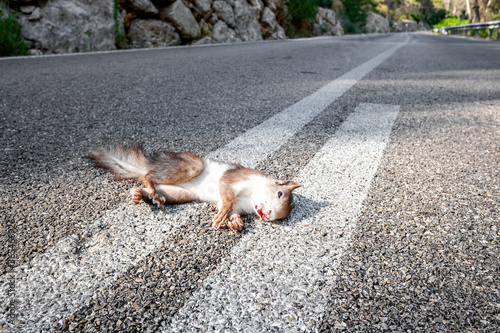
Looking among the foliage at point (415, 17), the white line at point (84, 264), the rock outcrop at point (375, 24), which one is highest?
the foliage at point (415, 17)

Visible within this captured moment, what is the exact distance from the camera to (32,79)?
4.32m

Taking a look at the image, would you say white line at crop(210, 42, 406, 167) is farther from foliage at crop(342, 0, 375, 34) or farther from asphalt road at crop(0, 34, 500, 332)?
foliage at crop(342, 0, 375, 34)

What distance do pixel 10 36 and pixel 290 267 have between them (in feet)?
26.4

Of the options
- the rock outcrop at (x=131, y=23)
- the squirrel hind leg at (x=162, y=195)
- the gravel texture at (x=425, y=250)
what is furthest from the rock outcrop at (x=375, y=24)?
the squirrel hind leg at (x=162, y=195)

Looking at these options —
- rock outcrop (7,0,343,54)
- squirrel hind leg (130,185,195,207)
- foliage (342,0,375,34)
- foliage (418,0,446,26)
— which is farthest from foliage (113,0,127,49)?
foliage (418,0,446,26)

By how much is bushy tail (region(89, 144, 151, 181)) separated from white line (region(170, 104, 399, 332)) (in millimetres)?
779

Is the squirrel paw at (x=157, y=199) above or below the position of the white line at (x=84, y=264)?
above

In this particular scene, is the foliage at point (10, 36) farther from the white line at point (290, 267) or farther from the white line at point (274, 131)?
the white line at point (290, 267)

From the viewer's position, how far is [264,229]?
153cm

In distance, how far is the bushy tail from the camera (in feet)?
6.24

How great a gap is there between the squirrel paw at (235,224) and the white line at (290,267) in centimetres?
6

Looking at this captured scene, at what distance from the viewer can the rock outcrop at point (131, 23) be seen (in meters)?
7.88

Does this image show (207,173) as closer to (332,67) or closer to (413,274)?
Result: (413,274)

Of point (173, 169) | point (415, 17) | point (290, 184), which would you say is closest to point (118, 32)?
point (173, 169)
